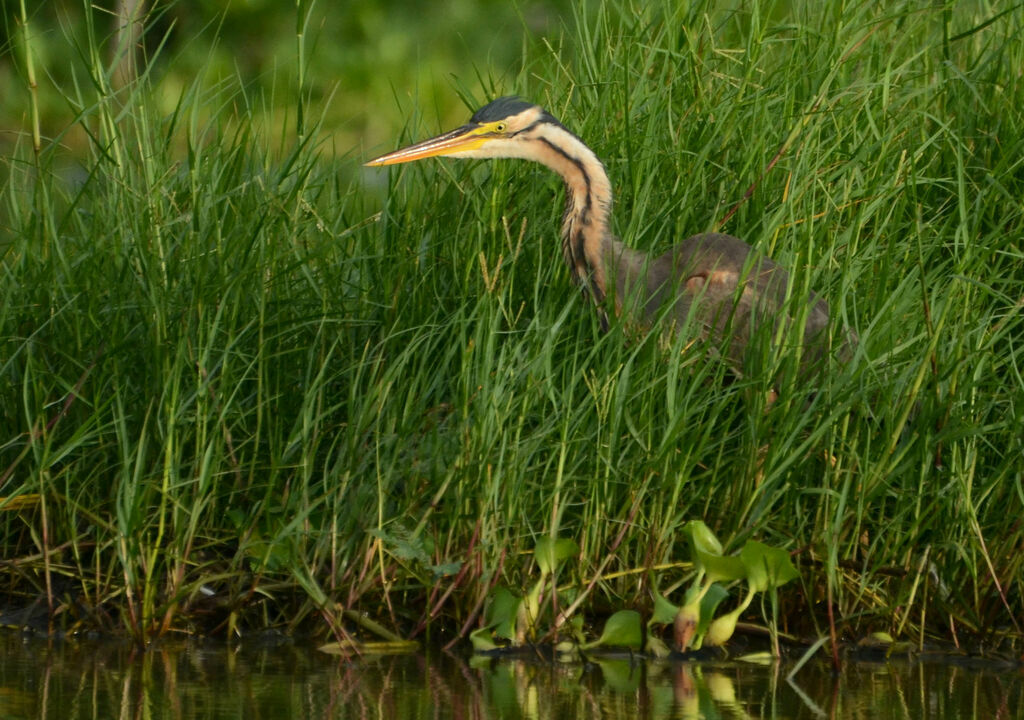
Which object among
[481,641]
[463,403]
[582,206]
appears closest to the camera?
[481,641]

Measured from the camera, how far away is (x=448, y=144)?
511cm

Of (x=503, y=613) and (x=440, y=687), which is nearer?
(x=440, y=687)

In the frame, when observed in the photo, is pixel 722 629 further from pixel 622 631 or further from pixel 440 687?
pixel 440 687

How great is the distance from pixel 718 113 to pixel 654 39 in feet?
2.25

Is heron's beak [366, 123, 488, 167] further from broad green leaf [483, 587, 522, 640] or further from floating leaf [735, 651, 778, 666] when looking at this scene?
floating leaf [735, 651, 778, 666]

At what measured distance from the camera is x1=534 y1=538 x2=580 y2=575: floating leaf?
396 centimetres

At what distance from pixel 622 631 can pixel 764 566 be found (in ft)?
1.21

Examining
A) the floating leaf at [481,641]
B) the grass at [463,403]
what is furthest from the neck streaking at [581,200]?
the floating leaf at [481,641]

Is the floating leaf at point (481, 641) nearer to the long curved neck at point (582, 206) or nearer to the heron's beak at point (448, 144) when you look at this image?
the long curved neck at point (582, 206)

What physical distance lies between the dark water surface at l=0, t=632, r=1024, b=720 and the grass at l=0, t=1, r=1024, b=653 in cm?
16

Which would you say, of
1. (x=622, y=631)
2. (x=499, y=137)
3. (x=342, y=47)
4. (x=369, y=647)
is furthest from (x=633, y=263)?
(x=342, y=47)

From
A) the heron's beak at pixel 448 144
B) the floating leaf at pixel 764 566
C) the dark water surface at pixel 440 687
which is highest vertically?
the heron's beak at pixel 448 144

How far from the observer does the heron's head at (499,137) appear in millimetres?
5082

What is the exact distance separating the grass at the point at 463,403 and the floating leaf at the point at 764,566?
0.40 ft
